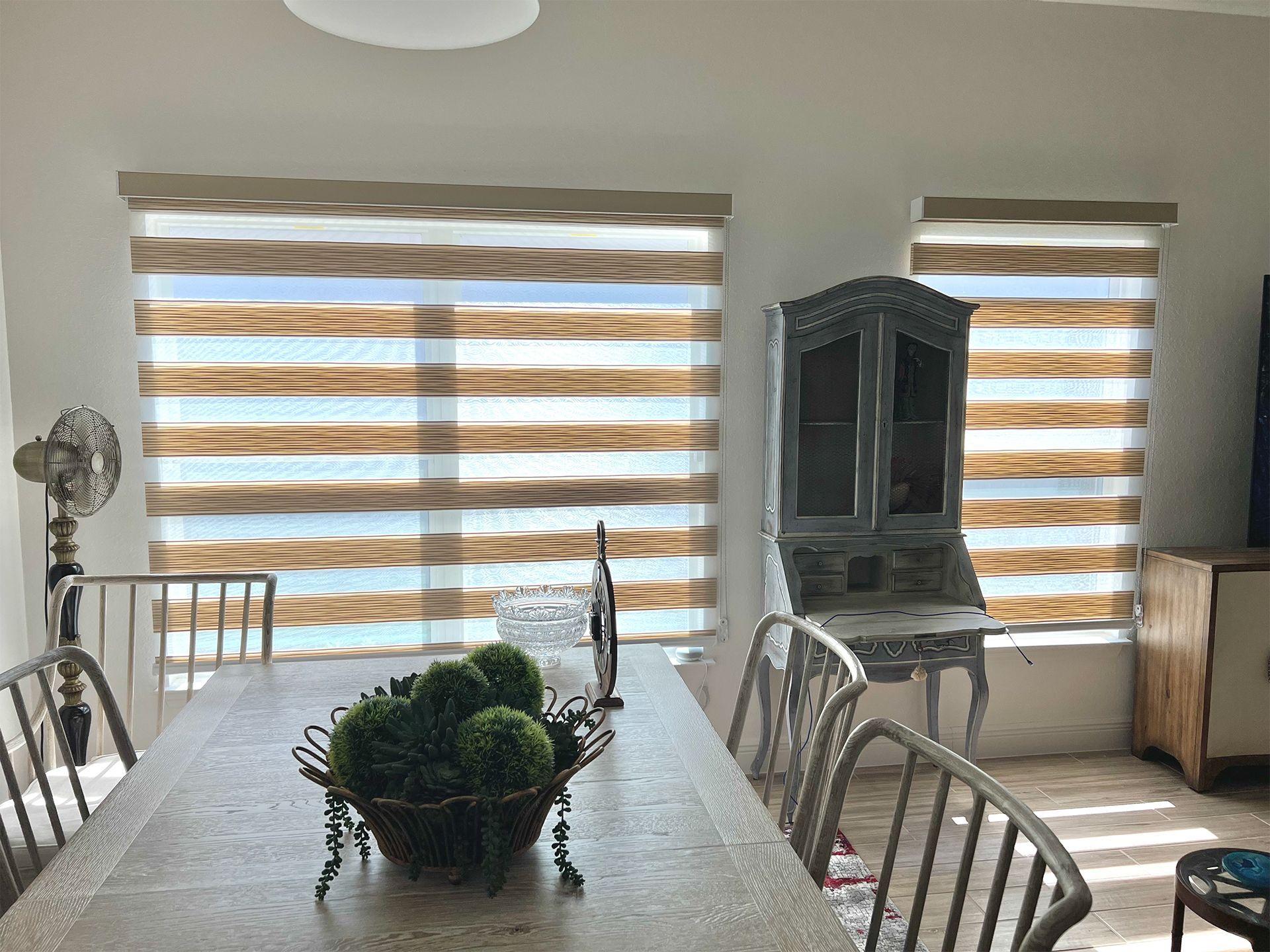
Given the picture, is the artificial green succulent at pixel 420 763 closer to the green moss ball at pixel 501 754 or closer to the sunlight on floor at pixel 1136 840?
the green moss ball at pixel 501 754

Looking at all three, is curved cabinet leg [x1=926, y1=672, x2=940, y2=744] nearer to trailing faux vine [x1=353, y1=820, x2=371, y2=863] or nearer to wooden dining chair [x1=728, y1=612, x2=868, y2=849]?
wooden dining chair [x1=728, y1=612, x2=868, y2=849]

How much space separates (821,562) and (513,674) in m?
1.92

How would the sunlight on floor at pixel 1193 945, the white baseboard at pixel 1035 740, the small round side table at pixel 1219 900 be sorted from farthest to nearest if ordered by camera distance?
1. the white baseboard at pixel 1035 740
2. the sunlight on floor at pixel 1193 945
3. the small round side table at pixel 1219 900

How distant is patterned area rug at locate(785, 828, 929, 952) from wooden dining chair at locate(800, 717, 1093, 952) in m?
0.86

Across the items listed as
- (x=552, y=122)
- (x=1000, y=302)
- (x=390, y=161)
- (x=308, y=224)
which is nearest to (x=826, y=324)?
(x=1000, y=302)

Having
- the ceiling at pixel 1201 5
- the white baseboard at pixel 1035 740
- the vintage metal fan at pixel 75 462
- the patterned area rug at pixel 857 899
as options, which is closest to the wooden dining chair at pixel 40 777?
the vintage metal fan at pixel 75 462

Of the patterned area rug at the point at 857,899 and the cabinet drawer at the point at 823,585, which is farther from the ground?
the cabinet drawer at the point at 823,585

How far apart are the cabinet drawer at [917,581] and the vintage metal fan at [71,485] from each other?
8.19ft

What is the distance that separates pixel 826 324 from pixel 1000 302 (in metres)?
0.81

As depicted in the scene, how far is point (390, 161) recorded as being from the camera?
2.87 meters

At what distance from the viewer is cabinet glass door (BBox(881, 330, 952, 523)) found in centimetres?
293

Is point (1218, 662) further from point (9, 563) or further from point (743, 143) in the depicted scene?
point (9, 563)

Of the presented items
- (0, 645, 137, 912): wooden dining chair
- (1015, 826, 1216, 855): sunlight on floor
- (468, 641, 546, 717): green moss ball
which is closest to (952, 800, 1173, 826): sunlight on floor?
(1015, 826, 1216, 855): sunlight on floor

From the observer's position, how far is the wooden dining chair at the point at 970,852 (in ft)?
2.79
